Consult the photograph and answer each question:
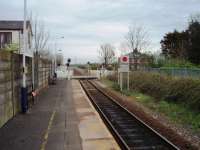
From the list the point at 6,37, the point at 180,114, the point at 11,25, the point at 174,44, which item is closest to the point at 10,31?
the point at 6,37

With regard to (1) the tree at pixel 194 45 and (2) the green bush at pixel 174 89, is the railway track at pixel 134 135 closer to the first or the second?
(2) the green bush at pixel 174 89

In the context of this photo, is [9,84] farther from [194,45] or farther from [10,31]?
[10,31]

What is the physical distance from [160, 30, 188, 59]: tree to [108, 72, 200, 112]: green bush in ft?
87.8

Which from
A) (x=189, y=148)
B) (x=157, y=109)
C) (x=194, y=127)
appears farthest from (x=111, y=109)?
(x=189, y=148)

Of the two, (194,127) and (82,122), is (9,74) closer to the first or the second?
(82,122)

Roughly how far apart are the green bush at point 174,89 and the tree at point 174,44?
87.8 feet

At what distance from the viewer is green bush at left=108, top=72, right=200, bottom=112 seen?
19.2 meters

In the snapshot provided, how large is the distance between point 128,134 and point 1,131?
14.6 feet

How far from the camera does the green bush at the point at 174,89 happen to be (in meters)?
19.2

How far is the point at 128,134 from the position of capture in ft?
46.4

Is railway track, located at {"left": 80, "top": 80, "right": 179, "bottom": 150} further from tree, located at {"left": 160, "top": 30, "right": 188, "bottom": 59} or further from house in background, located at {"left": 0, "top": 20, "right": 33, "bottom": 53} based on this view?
house in background, located at {"left": 0, "top": 20, "right": 33, "bottom": 53}

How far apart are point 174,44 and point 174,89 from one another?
149 ft

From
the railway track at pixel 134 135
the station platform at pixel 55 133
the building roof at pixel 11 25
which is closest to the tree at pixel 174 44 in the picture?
the building roof at pixel 11 25

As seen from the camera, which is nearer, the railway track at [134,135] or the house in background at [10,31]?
the railway track at [134,135]
